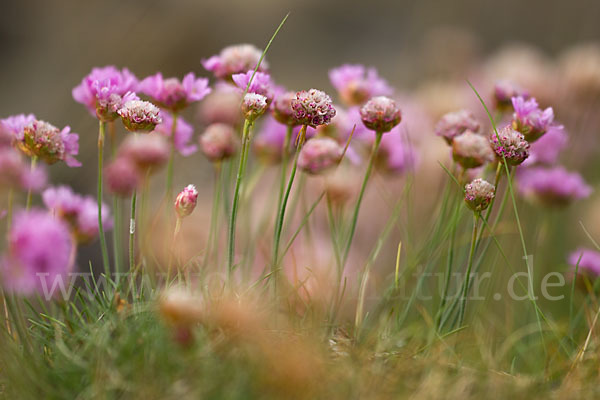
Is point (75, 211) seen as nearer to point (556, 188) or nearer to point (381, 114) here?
point (381, 114)

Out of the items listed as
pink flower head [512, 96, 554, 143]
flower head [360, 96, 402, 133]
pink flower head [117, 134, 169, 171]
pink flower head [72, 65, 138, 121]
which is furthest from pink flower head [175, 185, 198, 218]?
pink flower head [512, 96, 554, 143]

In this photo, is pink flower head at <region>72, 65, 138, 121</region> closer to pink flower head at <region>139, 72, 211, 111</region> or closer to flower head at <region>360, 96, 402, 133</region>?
pink flower head at <region>139, 72, 211, 111</region>

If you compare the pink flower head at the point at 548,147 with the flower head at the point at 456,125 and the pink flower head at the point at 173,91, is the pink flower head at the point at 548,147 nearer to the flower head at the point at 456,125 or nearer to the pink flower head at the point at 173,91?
the flower head at the point at 456,125

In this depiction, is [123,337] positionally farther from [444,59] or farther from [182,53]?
[182,53]

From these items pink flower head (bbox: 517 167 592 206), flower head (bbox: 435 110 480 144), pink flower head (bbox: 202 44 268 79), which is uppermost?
pink flower head (bbox: 202 44 268 79)

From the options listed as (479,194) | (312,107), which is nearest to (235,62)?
(312,107)

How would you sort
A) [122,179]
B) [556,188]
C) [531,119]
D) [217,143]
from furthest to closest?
[556,188]
[217,143]
[531,119]
[122,179]
